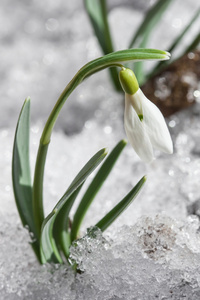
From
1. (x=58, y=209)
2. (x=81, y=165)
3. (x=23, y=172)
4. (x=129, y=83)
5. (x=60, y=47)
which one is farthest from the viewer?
(x=60, y=47)

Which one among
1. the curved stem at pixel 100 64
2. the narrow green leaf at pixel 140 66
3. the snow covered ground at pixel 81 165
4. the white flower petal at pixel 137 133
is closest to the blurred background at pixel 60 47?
the snow covered ground at pixel 81 165

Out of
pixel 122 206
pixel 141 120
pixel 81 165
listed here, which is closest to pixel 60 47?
pixel 81 165

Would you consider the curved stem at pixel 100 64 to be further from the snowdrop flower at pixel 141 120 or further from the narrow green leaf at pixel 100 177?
the narrow green leaf at pixel 100 177

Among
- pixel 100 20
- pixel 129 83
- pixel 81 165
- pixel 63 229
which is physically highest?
pixel 129 83

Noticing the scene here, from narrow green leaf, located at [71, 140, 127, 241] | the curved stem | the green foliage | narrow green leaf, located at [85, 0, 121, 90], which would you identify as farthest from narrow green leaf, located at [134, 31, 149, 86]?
the curved stem

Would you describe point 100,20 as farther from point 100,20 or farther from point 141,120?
point 141,120

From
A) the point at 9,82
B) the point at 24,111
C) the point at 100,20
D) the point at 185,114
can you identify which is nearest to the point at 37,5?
the point at 9,82

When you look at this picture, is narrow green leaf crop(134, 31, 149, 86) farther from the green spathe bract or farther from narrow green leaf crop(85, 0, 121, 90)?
the green spathe bract
